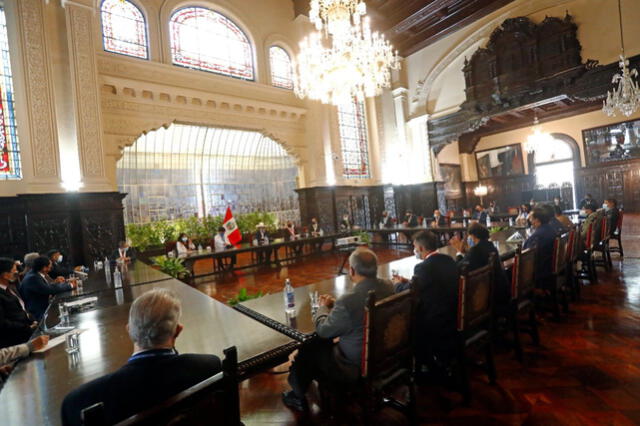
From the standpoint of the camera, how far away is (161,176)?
11.5m

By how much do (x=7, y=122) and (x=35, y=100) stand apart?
797 mm

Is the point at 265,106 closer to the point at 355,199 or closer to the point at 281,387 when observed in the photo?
the point at 355,199

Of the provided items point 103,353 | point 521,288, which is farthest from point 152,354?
point 521,288

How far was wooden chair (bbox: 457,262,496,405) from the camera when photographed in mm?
2283

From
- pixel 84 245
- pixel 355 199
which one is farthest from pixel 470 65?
pixel 84 245

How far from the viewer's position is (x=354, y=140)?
42.4ft

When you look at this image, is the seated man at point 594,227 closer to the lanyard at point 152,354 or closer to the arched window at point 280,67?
the lanyard at point 152,354

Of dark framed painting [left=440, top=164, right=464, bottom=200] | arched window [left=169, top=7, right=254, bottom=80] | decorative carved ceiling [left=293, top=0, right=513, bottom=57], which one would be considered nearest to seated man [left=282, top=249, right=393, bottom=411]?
arched window [left=169, top=7, right=254, bottom=80]

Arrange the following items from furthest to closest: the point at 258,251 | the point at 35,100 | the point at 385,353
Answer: the point at 258,251 → the point at 35,100 → the point at 385,353

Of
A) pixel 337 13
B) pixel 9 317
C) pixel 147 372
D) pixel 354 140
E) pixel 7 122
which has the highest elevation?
pixel 337 13

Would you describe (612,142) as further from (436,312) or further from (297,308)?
(297,308)

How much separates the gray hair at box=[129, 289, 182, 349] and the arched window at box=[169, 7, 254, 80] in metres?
9.65

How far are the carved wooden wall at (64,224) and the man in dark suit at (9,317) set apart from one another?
4541 mm

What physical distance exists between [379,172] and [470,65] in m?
4.79
